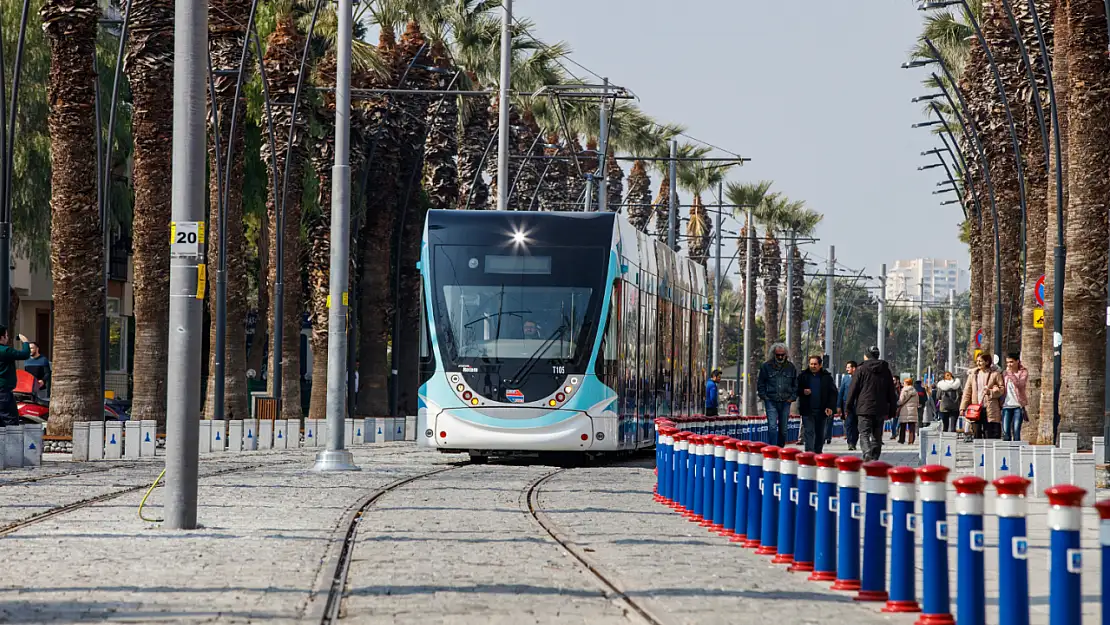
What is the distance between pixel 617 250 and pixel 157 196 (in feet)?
33.7

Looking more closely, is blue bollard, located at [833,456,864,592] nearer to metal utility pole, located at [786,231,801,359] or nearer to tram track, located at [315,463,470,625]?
tram track, located at [315,463,470,625]

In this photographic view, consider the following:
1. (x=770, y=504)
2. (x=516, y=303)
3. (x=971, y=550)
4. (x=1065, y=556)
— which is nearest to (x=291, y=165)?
(x=516, y=303)

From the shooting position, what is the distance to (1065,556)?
8336mm

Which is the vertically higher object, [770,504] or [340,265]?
[340,265]

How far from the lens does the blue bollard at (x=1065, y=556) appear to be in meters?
8.28

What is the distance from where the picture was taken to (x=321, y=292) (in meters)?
44.7

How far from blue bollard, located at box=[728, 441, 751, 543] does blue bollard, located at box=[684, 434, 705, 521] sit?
5.61 ft

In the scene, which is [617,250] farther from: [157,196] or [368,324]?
[368,324]

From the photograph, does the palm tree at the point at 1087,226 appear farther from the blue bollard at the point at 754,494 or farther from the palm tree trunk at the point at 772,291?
the palm tree trunk at the point at 772,291

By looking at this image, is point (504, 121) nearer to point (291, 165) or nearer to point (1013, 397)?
point (291, 165)

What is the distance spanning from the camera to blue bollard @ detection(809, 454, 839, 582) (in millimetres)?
11836

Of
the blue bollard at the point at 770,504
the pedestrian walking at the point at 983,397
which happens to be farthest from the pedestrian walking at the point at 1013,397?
the blue bollard at the point at 770,504

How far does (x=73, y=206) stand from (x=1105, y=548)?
23.5 meters

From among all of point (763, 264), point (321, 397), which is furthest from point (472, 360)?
point (763, 264)
